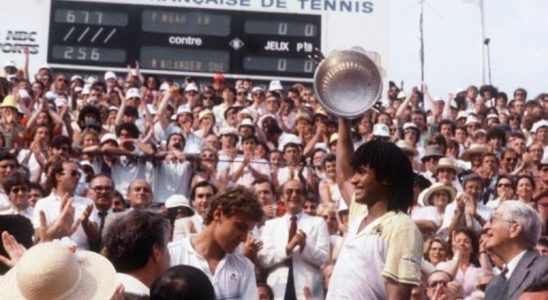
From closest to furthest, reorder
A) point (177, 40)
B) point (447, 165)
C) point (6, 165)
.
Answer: point (6, 165), point (447, 165), point (177, 40)

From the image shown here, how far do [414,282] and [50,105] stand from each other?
11294 millimetres

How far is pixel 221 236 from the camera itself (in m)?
6.98

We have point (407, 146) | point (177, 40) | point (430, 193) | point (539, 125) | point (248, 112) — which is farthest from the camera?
point (177, 40)

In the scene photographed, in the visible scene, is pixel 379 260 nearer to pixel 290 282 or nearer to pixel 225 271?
pixel 225 271

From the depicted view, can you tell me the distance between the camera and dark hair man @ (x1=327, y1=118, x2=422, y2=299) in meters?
6.00

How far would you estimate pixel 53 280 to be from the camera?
443cm

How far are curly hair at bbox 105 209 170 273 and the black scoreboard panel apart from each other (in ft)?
60.0

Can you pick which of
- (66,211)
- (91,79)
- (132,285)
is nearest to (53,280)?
(132,285)

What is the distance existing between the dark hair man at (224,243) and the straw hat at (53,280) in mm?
2350

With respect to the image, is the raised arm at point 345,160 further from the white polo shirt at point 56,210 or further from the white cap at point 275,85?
the white cap at point 275,85

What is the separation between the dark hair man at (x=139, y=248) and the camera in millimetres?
5387

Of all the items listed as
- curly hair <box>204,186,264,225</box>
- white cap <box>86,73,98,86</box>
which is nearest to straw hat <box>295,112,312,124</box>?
white cap <box>86,73,98,86</box>

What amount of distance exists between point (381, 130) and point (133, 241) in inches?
458

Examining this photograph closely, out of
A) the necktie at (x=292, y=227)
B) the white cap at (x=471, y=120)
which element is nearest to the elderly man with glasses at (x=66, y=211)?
the necktie at (x=292, y=227)
